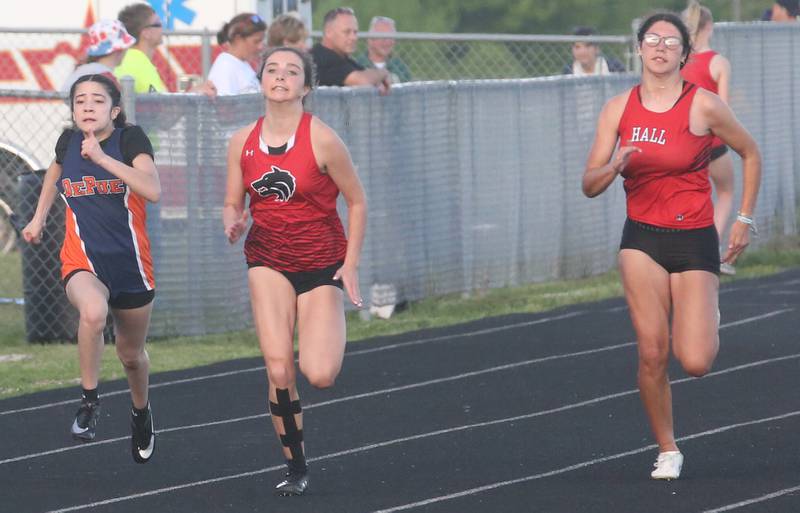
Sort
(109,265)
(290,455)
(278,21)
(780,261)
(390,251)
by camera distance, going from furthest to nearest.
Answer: (780,261), (390,251), (278,21), (109,265), (290,455)

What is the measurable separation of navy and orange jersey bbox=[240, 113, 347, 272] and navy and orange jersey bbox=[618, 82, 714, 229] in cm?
131

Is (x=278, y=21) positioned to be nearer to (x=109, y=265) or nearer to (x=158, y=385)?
(x=158, y=385)

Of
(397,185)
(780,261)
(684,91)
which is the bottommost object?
(780,261)

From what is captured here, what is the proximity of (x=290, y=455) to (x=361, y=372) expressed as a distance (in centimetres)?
357

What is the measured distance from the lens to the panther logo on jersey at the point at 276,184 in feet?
24.1

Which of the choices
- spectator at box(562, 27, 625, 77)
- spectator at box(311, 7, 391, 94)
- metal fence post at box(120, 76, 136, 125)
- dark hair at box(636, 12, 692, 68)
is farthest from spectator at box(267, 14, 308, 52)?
dark hair at box(636, 12, 692, 68)

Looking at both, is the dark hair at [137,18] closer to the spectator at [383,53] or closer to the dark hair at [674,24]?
the spectator at [383,53]

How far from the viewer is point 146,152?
7.93 meters

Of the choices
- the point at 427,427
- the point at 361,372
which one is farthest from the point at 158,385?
the point at 427,427

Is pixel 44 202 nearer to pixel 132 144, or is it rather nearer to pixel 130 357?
pixel 132 144

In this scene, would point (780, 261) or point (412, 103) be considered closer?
point (412, 103)

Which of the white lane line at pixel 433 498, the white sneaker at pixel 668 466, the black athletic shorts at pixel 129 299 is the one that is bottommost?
the white lane line at pixel 433 498

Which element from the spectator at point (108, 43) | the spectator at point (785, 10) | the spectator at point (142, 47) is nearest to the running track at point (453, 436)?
the spectator at point (108, 43)

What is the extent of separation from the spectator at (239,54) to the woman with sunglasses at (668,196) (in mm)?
5424
